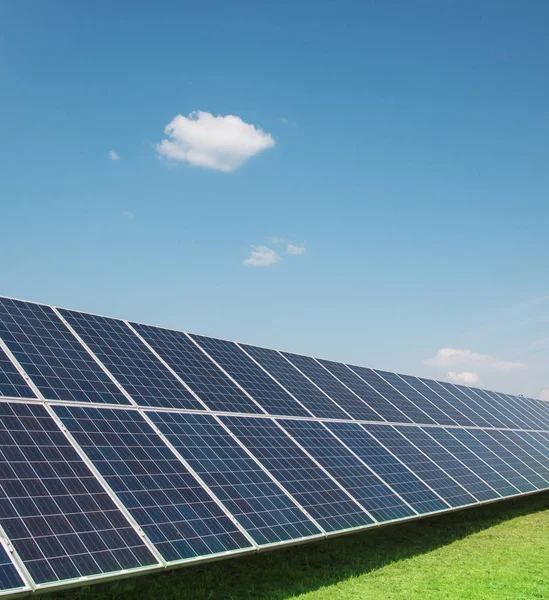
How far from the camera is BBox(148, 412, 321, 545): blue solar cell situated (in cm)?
1445

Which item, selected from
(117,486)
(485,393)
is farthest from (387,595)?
(485,393)

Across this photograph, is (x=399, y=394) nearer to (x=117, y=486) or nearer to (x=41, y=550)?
(x=117, y=486)

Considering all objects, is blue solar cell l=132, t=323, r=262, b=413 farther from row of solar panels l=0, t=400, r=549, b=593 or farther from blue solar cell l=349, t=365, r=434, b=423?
blue solar cell l=349, t=365, r=434, b=423

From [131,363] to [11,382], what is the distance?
4885 millimetres

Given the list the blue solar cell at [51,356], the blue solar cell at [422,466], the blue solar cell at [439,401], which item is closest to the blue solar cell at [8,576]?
the blue solar cell at [51,356]

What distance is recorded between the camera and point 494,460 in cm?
2861

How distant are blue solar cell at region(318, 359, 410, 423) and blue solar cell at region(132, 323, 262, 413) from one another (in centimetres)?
747

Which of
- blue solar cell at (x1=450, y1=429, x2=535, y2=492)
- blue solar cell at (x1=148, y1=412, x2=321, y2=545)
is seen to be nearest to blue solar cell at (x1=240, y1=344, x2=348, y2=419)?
blue solar cell at (x1=148, y1=412, x2=321, y2=545)

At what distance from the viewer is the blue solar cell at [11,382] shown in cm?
1398

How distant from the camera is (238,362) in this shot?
79.5ft

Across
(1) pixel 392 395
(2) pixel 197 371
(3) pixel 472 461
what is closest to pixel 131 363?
(2) pixel 197 371

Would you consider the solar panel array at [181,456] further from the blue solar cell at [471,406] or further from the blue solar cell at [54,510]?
the blue solar cell at [471,406]

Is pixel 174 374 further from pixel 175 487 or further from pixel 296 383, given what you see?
pixel 296 383

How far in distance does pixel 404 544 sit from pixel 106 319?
509 inches
